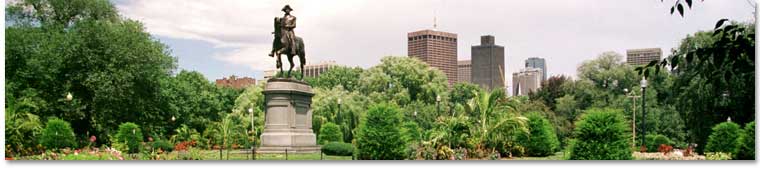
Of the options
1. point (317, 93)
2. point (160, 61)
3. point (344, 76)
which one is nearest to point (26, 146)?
point (160, 61)

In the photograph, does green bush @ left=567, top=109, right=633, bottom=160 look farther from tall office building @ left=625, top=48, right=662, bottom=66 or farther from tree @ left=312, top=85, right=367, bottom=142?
tree @ left=312, top=85, right=367, bottom=142

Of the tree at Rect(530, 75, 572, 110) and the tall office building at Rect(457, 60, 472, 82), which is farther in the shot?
the tree at Rect(530, 75, 572, 110)

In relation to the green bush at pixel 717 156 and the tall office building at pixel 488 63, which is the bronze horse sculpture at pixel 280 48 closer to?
the tall office building at pixel 488 63

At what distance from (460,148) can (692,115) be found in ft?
17.1

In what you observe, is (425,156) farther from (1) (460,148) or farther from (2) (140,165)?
(2) (140,165)

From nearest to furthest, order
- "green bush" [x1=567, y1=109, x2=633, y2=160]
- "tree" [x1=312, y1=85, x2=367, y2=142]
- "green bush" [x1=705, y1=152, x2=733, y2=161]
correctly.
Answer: "green bush" [x1=705, y1=152, x2=733, y2=161] → "green bush" [x1=567, y1=109, x2=633, y2=160] → "tree" [x1=312, y1=85, x2=367, y2=142]

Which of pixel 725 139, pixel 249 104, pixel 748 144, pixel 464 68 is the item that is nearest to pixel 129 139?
pixel 464 68

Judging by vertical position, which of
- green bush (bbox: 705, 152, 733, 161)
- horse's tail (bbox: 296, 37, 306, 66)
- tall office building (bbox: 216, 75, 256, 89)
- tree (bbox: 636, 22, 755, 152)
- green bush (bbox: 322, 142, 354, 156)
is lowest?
green bush (bbox: 322, 142, 354, 156)

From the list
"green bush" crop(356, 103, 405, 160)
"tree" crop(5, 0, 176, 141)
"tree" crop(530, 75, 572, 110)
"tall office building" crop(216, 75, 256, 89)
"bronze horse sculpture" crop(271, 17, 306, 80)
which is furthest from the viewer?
"tree" crop(530, 75, 572, 110)

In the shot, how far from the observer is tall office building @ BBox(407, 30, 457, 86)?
519 inches

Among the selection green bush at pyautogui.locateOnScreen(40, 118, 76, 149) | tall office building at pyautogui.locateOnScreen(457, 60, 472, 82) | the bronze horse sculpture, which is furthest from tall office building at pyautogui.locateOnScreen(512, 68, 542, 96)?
green bush at pyautogui.locateOnScreen(40, 118, 76, 149)

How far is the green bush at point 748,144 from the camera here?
10.5 m

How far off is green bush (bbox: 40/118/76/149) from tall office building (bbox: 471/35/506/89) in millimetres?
6608

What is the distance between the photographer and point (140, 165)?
10.3m
